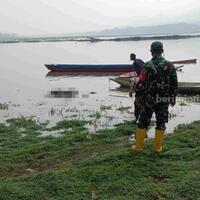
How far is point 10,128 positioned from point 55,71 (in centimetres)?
2957

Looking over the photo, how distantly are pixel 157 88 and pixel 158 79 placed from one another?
0.65 feet

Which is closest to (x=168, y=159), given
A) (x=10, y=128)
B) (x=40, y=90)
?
(x=10, y=128)

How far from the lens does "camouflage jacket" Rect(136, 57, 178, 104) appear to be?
9008 mm

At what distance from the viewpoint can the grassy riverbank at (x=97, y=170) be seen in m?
7.49

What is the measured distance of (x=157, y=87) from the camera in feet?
29.9

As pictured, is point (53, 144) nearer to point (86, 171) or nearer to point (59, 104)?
point (86, 171)

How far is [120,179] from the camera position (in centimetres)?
803

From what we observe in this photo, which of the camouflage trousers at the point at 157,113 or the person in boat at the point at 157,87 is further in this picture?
the camouflage trousers at the point at 157,113

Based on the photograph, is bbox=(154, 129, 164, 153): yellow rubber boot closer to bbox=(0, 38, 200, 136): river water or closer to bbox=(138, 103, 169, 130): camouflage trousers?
bbox=(138, 103, 169, 130): camouflage trousers

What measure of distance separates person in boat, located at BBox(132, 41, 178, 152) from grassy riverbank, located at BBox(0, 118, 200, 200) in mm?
790

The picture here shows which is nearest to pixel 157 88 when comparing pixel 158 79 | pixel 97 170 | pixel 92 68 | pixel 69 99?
pixel 158 79

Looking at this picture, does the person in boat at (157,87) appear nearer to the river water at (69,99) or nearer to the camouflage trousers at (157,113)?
the camouflage trousers at (157,113)

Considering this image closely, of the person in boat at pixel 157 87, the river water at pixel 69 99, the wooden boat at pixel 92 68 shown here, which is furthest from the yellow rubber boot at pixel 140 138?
the wooden boat at pixel 92 68

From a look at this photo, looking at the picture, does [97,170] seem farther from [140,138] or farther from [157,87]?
[157,87]
